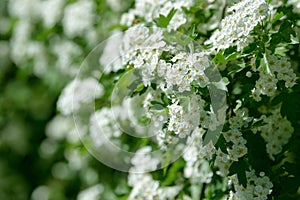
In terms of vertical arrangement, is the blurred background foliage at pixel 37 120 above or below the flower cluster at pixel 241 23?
below

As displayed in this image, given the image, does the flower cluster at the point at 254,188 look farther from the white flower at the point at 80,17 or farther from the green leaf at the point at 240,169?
the white flower at the point at 80,17

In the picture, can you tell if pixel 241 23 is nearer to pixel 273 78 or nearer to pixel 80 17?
pixel 273 78

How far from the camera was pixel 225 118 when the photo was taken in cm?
197

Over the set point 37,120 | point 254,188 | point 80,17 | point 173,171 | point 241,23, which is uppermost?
point 241,23

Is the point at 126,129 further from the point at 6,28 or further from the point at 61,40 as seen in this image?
the point at 6,28

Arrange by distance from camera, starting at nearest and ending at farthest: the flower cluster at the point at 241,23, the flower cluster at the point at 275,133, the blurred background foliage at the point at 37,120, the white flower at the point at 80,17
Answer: the flower cluster at the point at 241,23, the flower cluster at the point at 275,133, the white flower at the point at 80,17, the blurred background foliage at the point at 37,120

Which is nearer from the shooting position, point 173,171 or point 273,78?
point 273,78

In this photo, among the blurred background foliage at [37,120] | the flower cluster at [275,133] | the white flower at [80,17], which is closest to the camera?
the flower cluster at [275,133]

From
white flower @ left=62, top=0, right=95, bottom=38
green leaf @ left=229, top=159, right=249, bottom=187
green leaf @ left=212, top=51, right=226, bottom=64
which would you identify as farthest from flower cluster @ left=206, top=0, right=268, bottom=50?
white flower @ left=62, top=0, right=95, bottom=38

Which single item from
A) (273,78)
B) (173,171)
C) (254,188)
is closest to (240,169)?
(254,188)

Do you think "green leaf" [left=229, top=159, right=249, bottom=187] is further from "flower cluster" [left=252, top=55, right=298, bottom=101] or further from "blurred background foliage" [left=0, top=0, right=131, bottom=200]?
"blurred background foliage" [left=0, top=0, right=131, bottom=200]

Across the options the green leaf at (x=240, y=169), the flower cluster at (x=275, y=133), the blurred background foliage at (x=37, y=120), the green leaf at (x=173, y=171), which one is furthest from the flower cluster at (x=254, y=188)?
the blurred background foliage at (x=37, y=120)

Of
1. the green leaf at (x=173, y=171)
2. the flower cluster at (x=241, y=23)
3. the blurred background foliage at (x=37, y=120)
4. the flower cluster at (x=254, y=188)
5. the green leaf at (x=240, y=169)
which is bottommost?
the blurred background foliage at (x=37, y=120)

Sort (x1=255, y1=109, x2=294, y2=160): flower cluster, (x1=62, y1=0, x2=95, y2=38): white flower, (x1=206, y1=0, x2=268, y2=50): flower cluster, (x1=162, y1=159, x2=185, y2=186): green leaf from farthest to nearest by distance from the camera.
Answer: (x1=62, y1=0, x2=95, y2=38): white flower < (x1=162, y1=159, x2=185, y2=186): green leaf < (x1=255, y1=109, x2=294, y2=160): flower cluster < (x1=206, y1=0, x2=268, y2=50): flower cluster
